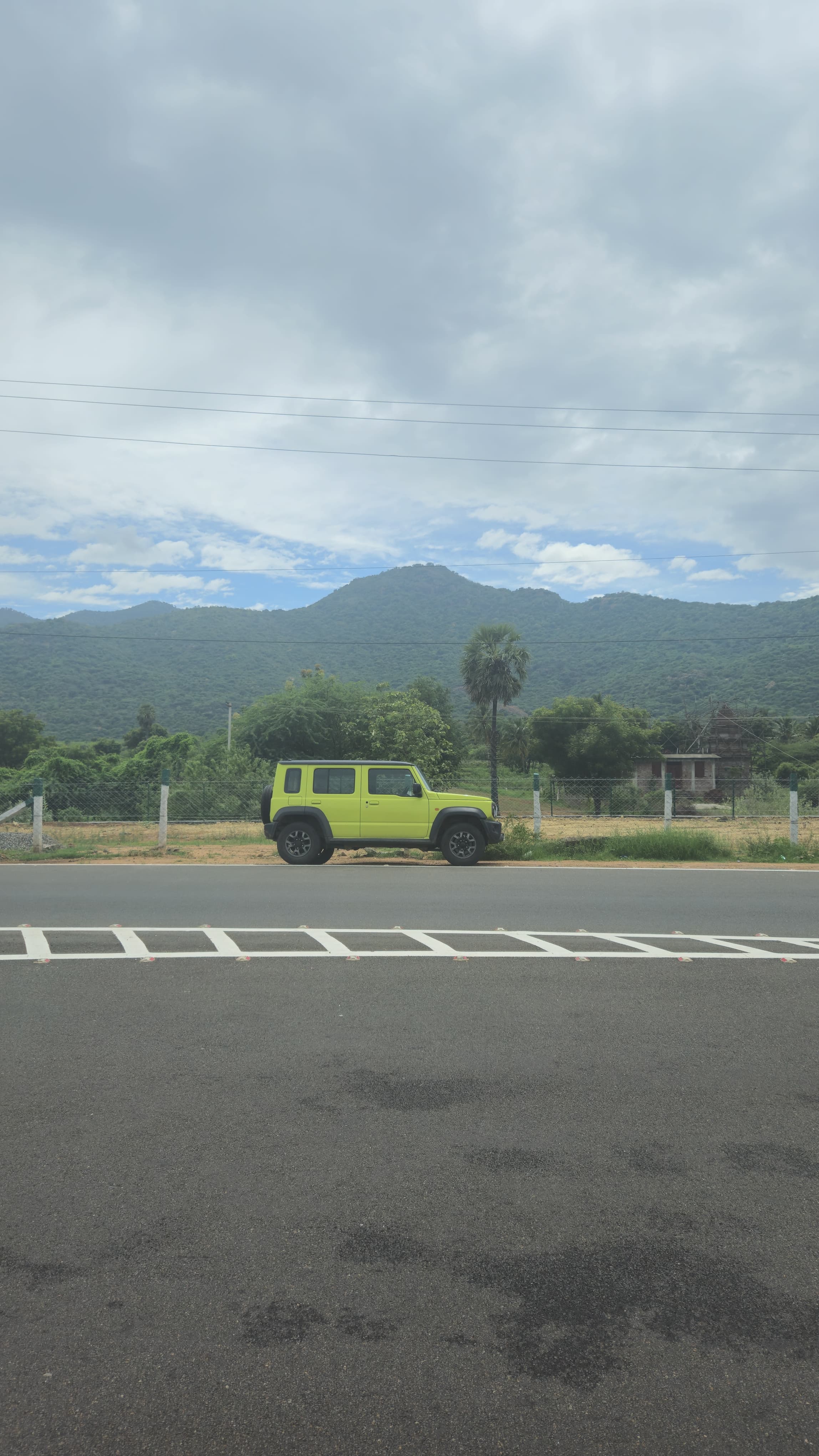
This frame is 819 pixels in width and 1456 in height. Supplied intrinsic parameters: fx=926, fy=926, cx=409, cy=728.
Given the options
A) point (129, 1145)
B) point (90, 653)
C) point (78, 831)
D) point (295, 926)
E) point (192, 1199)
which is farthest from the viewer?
point (90, 653)

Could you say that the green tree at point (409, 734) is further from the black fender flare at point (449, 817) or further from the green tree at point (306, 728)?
the black fender flare at point (449, 817)

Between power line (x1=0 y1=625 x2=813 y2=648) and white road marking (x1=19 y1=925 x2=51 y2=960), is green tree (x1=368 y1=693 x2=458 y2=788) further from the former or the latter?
power line (x1=0 y1=625 x2=813 y2=648)

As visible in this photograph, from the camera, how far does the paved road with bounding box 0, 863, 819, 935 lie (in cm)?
959

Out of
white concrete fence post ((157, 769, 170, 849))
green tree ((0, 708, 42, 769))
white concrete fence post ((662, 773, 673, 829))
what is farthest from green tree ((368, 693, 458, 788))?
green tree ((0, 708, 42, 769))

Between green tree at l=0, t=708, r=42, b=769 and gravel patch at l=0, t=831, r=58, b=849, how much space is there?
184ft

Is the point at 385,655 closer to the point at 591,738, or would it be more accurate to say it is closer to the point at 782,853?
the point at 591,738

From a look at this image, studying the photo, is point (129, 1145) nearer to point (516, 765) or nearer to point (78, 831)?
point (78, 831)

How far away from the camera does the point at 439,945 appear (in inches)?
323

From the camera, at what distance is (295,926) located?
9109 millimetres

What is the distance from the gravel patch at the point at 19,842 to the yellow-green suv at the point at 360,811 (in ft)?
17.6

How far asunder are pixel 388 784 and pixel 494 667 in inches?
1686

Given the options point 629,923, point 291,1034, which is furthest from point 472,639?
point 291,1034

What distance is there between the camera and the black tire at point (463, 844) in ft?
52.7

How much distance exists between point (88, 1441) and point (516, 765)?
A: 245ft
